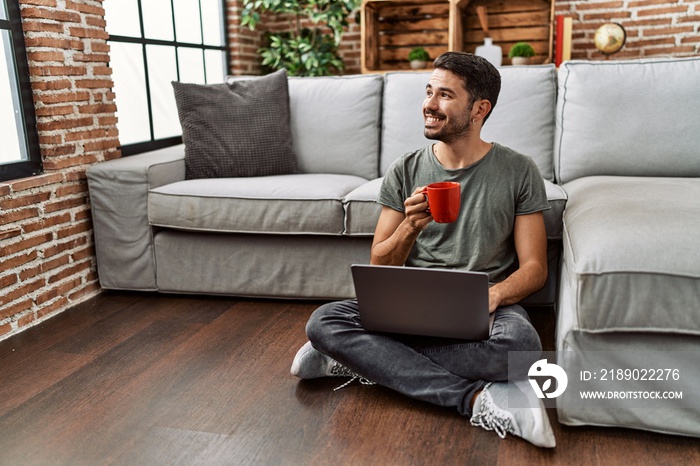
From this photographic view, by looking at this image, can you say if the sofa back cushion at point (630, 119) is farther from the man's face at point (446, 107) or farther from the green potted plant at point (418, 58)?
the green potted plant at point (418, 58)

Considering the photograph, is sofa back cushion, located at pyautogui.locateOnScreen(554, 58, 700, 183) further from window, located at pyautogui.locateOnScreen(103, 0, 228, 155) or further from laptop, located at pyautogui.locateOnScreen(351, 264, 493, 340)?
window, located at pyautogui.locateOnScreen(103, 0, 228, 155)

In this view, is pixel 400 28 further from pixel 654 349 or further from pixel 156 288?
pixel 654 349

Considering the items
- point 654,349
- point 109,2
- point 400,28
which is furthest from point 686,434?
point 400,28

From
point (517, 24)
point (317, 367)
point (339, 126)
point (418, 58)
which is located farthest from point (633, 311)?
point (517, 24)

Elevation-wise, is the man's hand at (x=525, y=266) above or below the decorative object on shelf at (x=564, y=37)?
below

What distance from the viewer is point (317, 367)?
184 centimetres

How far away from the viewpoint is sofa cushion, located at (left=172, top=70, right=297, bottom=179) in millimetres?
2795

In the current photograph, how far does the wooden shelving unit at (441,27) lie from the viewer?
167 inches

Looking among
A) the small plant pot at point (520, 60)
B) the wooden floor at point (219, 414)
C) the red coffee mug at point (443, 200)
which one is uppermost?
the small plant pot at point (520, 60)

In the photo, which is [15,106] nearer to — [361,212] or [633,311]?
[361,212]

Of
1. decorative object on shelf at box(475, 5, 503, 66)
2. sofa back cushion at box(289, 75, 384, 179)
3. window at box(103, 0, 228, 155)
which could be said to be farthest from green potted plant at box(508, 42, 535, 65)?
window at box(103, 0, 228, 155)

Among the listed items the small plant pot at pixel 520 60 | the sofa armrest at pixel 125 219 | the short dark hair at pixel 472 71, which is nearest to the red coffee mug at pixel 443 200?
the short dark hair at pixel 472 71

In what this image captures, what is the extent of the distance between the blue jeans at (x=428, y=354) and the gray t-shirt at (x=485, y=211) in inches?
7.0

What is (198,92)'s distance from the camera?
282 centimetres
